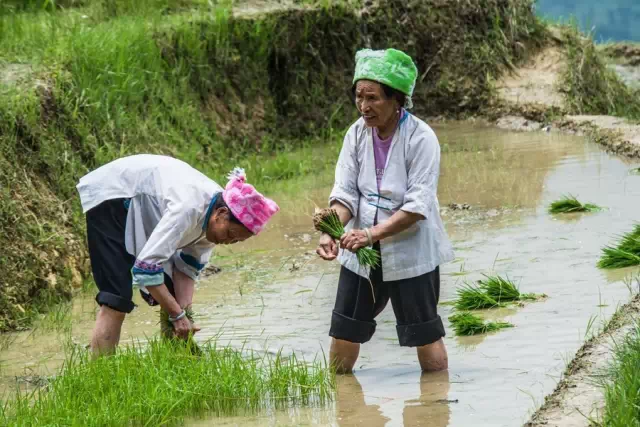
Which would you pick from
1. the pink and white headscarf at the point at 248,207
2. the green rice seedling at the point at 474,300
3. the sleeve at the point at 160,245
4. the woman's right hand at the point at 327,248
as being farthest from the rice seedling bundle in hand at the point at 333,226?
the green rice seedling at the point at 474,300

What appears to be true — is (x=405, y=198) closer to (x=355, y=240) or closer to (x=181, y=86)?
(x=355, y=240)

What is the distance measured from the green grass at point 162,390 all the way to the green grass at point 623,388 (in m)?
1.38

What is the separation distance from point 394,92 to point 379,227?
2.25 ft

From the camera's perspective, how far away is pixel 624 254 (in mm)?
7059

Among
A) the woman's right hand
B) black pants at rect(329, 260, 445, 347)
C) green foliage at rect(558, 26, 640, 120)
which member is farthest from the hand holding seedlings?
green foliage at rect(558, 26, 640, 120)

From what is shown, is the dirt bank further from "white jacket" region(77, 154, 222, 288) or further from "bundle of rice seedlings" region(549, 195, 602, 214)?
"white jacket" region(77, 154, 222, 288)

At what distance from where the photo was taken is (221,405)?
5.15 metres

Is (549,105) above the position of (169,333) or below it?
below

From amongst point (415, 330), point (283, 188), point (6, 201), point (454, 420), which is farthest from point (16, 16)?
point (454, 420)

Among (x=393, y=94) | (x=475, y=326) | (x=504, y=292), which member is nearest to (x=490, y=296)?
(x=504, y=292)

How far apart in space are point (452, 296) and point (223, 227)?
2325 mm

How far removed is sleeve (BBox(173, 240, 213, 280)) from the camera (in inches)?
224

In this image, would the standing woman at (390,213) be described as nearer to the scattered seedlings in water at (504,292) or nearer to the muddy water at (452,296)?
the muddy water at (452,296)

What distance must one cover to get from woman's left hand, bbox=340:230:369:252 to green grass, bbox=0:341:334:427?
626mm
